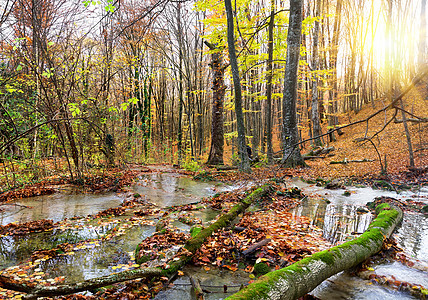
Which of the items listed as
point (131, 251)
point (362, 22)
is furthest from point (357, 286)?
point (362, 22)

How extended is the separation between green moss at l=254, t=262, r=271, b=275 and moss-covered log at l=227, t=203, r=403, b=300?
0.69m

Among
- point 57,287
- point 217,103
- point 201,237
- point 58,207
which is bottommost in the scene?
point 58,207

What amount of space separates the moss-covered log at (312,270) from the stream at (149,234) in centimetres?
28

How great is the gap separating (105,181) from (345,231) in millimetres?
8185

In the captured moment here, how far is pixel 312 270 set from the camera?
260cm

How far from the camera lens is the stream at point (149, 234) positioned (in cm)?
304

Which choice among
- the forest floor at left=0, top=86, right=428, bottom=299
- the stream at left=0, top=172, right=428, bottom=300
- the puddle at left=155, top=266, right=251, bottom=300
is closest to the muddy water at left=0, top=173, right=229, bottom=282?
the stream at left=0, top=172, right=428, bottom=300

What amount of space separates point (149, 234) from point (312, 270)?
3.25m

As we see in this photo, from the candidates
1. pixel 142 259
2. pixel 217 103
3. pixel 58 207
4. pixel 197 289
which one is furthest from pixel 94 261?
pixel 217 103

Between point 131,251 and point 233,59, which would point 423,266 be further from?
point 233,59

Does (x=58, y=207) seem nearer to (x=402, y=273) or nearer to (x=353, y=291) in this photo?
(x=353, y=291)

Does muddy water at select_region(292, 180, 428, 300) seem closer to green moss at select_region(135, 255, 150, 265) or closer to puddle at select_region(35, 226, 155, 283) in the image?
green moss at select_region(135, 255, 150, 265)

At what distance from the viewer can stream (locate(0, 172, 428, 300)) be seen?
120 inches

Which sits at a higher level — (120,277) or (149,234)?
(120,277)
